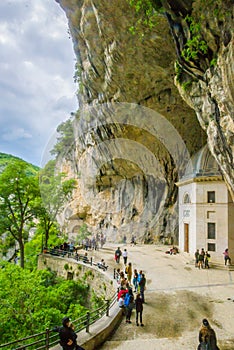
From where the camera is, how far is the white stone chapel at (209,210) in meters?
16.8

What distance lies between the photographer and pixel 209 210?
17.6 metres

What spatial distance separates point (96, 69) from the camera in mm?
19578

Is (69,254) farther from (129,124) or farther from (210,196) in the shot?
(129,124)

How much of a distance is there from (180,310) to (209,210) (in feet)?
32.2

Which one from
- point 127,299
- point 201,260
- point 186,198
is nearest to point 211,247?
point 201,260

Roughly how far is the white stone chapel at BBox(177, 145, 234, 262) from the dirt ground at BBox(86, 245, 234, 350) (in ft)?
7.45

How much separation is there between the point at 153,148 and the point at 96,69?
370 inches

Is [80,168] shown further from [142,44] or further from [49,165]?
[142,44]

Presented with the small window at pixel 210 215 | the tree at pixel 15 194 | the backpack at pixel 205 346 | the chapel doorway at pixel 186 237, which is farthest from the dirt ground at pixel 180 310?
the tree at pixel 15 194

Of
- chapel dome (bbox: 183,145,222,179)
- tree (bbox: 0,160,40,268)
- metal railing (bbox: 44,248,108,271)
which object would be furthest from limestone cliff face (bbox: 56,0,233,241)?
metal railing (bbox: 44,248,108,271)

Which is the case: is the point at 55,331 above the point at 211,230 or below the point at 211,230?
below

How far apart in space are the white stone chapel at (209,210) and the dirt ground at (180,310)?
2.27 m

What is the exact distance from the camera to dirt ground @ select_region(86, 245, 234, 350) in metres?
6.93

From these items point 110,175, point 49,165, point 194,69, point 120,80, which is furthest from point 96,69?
point 49,165
